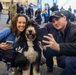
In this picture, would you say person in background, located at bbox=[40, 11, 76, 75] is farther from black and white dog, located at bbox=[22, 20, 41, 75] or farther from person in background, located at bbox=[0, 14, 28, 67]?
person in background, located at bbox=[0, 14, 28, 67]

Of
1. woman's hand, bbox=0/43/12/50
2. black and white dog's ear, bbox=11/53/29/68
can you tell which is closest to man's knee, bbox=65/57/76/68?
black and white dog's ear, bbox=11/53/29/68

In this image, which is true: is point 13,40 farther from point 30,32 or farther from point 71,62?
point 71,62

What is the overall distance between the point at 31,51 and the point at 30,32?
0.26 m

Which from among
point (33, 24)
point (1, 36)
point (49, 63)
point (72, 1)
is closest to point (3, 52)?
point (1, 36)

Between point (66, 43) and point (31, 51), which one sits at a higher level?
point (66, 43)

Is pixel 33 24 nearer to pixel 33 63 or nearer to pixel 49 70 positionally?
pixel 33 63

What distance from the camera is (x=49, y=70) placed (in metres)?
3.15

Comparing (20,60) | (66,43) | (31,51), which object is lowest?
(20,60)

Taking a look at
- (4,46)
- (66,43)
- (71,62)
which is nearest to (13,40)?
(4,46)

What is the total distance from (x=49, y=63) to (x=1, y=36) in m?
0.91

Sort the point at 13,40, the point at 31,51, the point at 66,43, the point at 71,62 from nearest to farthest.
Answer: the point at 66,43, the point at 71,62, the point at 31,51, the point at 13,40

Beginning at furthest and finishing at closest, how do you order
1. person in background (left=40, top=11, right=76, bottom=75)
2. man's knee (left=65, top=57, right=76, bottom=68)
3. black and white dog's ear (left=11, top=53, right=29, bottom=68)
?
black and white dog's ear (left=11, top=53, right=29, bottom=68) → man's knee (left=65, top=57, right=76, bottom=68) → person in background (left=40, top=11, right=76, bottom=75)

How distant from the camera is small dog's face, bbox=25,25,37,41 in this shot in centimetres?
234

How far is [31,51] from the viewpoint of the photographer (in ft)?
8.16
